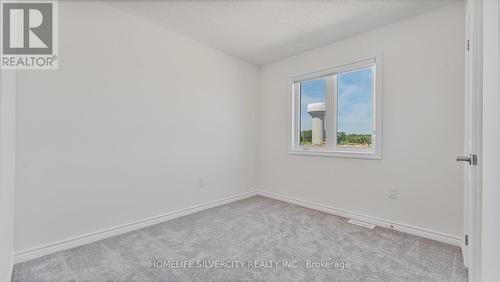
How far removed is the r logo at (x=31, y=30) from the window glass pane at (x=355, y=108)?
328 cm

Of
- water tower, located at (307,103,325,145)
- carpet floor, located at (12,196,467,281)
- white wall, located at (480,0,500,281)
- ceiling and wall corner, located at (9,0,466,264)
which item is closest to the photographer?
white wall, located at (480,0,500,281)

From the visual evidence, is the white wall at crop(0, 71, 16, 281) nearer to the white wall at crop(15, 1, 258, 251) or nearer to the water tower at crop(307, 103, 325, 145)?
the white wall at crop(15, 1, 258, 251)

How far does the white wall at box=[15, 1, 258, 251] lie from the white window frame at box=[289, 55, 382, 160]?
120cm

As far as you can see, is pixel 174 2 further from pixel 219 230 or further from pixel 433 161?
pixel 433 161

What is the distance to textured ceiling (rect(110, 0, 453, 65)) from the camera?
7.08 feet

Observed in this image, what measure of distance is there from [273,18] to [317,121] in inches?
63.5

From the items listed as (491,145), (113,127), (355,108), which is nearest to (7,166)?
(113,127)

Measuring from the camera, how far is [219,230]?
238 centimetres

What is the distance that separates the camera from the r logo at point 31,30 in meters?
1.79

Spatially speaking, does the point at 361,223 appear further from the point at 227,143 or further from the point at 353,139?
the point at 227,143

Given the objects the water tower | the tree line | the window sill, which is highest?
the water tower

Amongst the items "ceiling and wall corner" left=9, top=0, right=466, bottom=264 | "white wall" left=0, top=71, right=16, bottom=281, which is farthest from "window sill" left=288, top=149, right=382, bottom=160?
"white wall" left=0, top=71, right=16, bottom=281

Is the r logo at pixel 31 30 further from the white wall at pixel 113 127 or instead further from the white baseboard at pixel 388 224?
the white baseboard at pixel 388 224

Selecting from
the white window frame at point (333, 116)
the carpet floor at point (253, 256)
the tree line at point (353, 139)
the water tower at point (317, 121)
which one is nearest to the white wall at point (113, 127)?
the carpet floor at point (253, 256)
